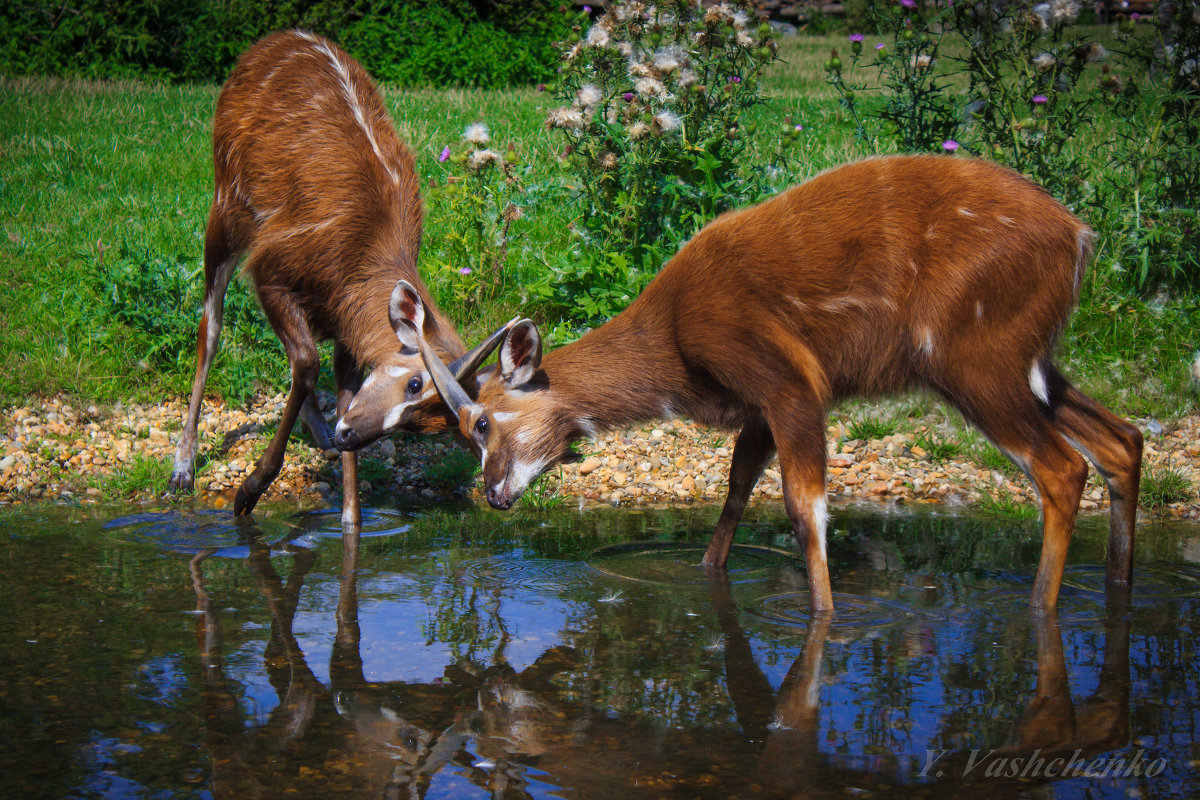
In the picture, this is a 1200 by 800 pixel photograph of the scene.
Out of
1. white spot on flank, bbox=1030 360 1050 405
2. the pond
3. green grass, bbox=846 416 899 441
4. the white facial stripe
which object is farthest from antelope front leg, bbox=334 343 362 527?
white spot on flank, bbox=1030 360 1050 405

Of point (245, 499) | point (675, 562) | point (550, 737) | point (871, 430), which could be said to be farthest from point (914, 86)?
point (550, 737)

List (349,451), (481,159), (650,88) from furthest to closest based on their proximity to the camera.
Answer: (481,159), (650,88), (349,451)

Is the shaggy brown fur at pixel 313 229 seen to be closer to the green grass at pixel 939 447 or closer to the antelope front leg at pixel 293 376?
the antelope front leg at pixel 293 376

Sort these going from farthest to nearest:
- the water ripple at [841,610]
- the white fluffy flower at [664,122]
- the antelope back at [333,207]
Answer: the white fluffy flower at [664,122] → the antelope back at [333,207] → the water ripple at [841,610]

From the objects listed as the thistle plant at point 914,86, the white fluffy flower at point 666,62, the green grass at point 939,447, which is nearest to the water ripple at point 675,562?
the green grass at point 939,447

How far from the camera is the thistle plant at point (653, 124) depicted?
24.4ft

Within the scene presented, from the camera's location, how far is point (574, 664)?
4301mm

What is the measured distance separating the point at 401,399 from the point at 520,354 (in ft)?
2.91

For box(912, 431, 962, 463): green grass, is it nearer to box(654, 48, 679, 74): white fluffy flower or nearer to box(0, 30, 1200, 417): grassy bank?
box(0, 30, 1200, 417): grassy bank

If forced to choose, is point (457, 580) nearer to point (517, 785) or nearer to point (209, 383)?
point (517, 785)

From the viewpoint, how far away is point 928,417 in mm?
7449

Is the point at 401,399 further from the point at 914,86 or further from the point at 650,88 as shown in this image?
the point at 914,86

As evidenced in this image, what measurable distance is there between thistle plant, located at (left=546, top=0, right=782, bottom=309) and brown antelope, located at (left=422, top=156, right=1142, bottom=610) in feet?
7.43

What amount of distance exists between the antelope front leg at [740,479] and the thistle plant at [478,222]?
2.85m
